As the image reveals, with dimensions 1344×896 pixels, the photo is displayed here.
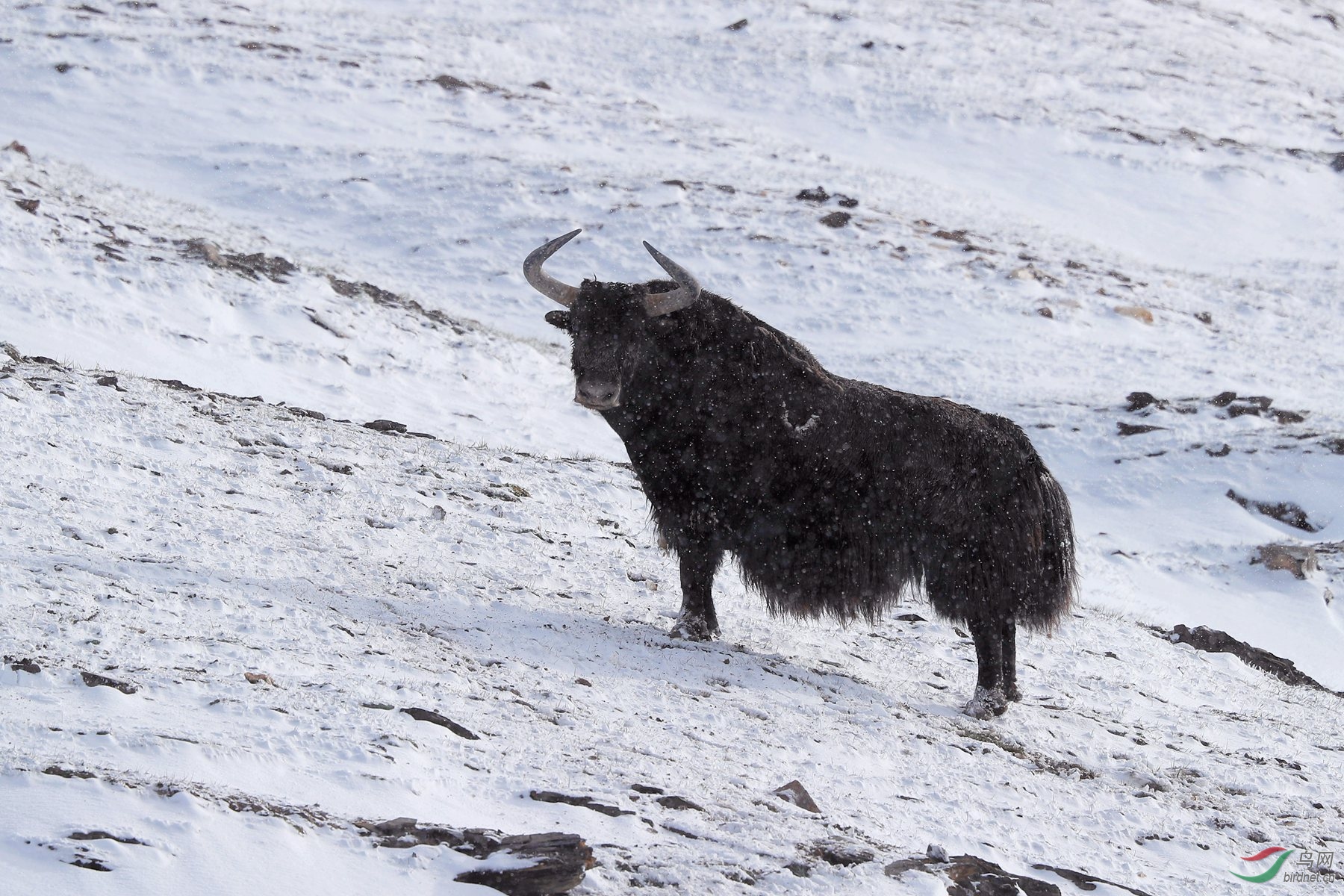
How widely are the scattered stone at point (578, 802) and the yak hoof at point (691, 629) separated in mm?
2640

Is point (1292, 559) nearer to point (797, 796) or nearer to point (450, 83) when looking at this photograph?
point (797, 796)

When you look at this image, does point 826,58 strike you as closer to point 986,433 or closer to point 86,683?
point 986,433

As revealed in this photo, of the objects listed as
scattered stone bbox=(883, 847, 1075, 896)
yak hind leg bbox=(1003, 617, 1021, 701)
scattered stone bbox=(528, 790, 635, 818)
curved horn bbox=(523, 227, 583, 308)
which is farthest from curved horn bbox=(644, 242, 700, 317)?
scattered stone bbox=(883, 847, 1075, 896)

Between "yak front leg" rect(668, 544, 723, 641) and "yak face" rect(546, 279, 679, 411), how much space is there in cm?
96

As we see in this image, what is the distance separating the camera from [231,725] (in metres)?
4.08

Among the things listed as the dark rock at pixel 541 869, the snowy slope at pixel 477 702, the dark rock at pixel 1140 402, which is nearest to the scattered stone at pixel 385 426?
the snowy slope at pixel 477 702

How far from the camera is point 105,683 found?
13.8 feet

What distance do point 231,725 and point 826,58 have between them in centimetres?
2950

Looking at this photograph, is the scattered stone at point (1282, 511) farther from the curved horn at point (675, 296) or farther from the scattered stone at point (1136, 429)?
Result: the curved horn at point (675, 296)

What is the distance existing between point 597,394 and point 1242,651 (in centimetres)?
564

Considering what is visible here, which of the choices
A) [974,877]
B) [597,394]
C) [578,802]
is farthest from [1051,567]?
[578,802]

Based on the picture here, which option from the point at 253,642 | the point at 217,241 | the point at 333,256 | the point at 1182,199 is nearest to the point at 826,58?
the point at 1182,199

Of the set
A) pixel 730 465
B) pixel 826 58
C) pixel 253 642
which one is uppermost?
pixel 826 58

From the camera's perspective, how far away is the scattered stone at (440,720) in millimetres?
4426
